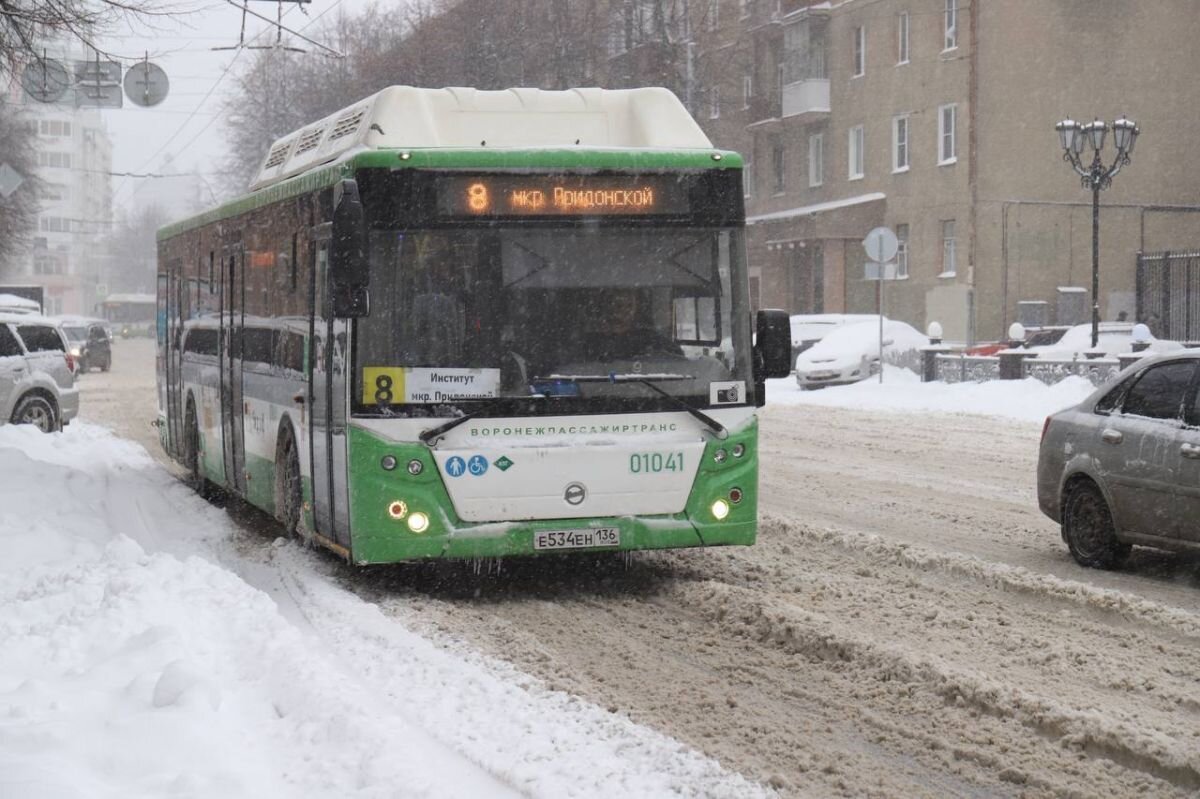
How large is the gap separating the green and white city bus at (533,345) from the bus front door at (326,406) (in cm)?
3

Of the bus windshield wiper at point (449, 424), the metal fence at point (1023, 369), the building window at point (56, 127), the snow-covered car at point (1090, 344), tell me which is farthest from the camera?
the building window at point (56, 127)

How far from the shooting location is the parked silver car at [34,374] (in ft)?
81.6

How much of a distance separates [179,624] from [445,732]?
2.46 metres

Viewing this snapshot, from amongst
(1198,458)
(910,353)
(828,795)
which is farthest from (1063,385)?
(828,795)

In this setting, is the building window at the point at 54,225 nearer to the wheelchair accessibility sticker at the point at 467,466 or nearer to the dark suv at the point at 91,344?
the dark suv at the point at 91,344

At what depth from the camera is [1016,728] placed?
22.3ft

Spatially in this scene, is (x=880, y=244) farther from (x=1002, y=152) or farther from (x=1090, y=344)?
(x=1002, y=152)

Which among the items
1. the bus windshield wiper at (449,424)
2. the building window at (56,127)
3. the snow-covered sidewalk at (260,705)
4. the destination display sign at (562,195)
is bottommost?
the snow-covered sidewalk at (260,705)

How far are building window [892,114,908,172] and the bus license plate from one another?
43.3 m

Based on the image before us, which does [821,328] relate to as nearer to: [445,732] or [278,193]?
[278,193]

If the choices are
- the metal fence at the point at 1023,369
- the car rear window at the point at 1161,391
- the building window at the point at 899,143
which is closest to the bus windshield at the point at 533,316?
the car rear window at the point at 1161,391

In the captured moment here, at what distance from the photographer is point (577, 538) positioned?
Result: 1030 cm

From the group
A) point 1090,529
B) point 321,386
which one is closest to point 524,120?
point 321,386

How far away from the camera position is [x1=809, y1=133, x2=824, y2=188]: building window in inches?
2291
